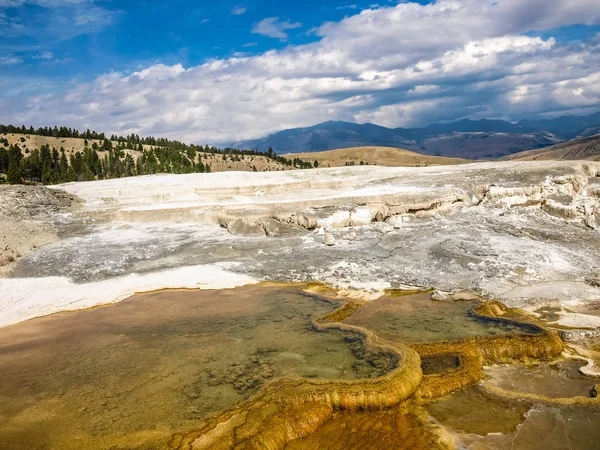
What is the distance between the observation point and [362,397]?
337 inches

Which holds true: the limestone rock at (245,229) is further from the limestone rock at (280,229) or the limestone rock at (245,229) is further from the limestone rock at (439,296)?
the limestone rock at (439,296)

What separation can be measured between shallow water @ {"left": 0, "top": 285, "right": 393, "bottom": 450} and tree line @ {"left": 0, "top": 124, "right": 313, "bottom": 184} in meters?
49.7

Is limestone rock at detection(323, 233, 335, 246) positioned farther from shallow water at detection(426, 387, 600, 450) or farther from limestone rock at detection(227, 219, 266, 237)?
shallow water at detection(426, 387, 600, 450)

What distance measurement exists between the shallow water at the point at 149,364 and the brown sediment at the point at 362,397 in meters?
0.46

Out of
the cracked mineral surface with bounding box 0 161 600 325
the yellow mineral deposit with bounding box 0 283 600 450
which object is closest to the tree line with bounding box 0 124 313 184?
the cracked mineral surface with bounding box 0 161 600 325

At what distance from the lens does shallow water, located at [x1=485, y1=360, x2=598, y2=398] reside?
29.5ft

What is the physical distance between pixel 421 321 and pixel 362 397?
175 inches

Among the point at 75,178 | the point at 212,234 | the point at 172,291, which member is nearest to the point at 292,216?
the point at 212,234

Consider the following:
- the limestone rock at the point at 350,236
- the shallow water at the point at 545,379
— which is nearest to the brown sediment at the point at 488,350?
the shallow water at the point at 545,379

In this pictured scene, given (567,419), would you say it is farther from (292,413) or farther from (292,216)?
(292,216)

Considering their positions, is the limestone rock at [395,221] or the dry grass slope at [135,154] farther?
the dry grass slope at [135,154]

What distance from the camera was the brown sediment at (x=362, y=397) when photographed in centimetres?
746

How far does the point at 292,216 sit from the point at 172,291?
28.8 feet

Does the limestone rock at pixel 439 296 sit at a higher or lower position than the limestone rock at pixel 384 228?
lower
